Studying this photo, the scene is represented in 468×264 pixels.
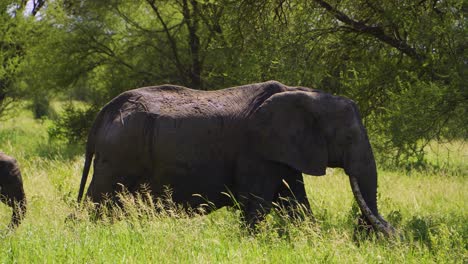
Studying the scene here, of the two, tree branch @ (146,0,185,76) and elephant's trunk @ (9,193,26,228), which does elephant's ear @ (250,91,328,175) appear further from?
tree branch @ (146,0,185,76)

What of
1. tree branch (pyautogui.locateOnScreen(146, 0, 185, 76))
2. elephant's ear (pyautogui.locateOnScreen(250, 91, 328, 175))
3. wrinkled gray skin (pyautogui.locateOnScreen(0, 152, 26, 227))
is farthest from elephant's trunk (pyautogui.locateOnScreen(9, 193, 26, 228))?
tree branch (pyautogui.locateOnScreen(146, 0, 185, 76))

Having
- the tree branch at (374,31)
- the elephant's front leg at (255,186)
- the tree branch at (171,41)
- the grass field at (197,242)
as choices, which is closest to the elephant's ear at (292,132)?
the elephant's front leg at (255,186)

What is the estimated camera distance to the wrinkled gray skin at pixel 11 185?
7.43 m

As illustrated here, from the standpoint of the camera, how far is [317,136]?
7.26 m

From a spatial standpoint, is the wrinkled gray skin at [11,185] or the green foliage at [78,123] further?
the green foliage at [78,123]

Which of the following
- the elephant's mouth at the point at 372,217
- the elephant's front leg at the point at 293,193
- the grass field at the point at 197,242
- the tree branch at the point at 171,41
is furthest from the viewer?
the tree branch at the point at 171,41

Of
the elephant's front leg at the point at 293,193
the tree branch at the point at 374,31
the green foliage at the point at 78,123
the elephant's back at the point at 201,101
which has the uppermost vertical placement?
the tree branch at the point at 374,31

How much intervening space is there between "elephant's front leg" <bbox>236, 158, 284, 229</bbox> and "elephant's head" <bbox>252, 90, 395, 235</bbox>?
0.52 feet

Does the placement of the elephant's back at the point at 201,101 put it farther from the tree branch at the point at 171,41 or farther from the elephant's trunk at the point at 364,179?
the tree branch at the point at 171,41

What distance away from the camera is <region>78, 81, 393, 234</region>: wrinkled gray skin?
710 centimetres

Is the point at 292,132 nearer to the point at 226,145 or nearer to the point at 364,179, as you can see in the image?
the point at 226,145

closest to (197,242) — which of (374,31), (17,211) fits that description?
(17,211)

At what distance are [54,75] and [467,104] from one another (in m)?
12.7

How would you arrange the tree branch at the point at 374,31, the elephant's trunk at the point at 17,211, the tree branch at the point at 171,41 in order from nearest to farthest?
Answer: the elephant's trunk at the point at 17,211
the tree branch at the point at 374,31
the tree branch at the point at 171,41
